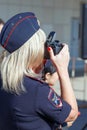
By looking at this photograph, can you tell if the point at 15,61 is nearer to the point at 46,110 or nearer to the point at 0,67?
the point at 0,67

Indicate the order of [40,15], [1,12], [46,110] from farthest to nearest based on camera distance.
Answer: [40,15] < [1,12] < [46,110]

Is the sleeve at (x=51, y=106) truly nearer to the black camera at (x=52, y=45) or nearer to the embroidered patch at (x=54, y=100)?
the embroidered patch at (x=54, y=100)

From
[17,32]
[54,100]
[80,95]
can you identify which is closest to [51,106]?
[54,100]

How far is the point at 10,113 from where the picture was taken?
1.68 meters

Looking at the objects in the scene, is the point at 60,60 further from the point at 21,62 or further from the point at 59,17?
the point at 59,17

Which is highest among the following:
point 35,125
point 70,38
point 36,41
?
point 70,38

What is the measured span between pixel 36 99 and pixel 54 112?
9 cm

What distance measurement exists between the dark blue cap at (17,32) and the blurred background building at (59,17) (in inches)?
291

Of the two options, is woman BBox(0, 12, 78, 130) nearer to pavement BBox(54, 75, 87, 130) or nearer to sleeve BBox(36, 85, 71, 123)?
sleeve BBox(36, 85, 71, 123)

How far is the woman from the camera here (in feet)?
5.42

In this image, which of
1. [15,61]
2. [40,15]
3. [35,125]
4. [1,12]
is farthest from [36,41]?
[40,15]

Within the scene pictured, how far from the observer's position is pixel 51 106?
165cm

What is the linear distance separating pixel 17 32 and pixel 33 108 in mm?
308

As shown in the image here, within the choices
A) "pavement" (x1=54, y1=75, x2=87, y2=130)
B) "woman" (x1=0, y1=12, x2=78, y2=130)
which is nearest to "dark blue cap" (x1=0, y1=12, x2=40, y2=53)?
"woman" (x1=0, y1=12, x2=78, y2=130)
